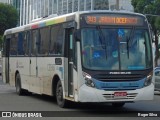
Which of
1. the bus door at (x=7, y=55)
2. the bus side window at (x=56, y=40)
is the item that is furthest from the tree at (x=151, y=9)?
the bus side window at (x=56, y=40)

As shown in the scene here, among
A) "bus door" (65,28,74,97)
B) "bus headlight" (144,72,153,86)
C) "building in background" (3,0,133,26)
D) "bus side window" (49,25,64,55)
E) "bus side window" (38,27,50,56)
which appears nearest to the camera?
"bus headlight" (144,72,153,86)

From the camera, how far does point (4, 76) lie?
22.8 meters

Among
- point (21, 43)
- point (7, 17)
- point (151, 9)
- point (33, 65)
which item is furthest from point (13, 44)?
point (7, 17)

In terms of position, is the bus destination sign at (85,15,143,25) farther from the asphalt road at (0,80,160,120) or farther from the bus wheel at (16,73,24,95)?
the bus wheel at (16,73,24,95)

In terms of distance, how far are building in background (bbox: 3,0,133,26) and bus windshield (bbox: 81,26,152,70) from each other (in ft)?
173

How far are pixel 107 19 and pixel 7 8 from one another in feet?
199

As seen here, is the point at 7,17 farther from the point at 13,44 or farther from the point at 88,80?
the point at 88,80

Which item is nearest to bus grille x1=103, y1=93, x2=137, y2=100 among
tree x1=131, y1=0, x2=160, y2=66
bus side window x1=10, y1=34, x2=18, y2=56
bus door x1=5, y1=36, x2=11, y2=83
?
bus side window x1=10, y1=34, x2=18, y2=56

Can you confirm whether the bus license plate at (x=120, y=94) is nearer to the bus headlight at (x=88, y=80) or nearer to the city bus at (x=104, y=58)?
the city bus at (x=104, y=58)

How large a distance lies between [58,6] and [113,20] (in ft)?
280

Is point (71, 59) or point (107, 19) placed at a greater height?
point (107, 19)

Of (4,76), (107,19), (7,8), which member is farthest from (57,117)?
(7,8)

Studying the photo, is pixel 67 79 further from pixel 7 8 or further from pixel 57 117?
pixel 7 8

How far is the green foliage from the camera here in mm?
70812
